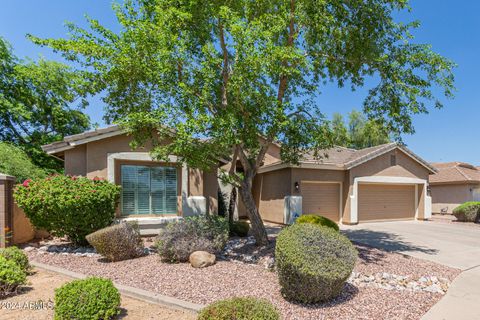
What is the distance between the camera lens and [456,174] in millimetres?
25141

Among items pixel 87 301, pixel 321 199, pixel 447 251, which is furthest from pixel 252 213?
pixel 321 199

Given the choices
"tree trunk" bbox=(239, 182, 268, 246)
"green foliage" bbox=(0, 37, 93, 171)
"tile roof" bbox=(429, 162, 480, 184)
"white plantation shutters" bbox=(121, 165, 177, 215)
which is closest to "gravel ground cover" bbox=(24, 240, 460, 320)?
"tree trunk" bbox=(239, 182, 268, 246)

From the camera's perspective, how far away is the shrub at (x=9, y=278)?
5.74 m

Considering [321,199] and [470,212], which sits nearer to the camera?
[321,199]

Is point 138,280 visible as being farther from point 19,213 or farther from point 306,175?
point 306,175

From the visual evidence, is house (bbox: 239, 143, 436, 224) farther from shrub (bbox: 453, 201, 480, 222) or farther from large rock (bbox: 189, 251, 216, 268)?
large rock (bbox: 189, 251, 216, 268)

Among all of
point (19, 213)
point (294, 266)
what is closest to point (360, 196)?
point (294, 266)

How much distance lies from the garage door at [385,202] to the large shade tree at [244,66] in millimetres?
9656

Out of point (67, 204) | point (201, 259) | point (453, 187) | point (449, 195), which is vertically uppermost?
point (67, 204)

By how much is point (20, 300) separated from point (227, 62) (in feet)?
25.6

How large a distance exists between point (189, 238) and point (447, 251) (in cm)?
894

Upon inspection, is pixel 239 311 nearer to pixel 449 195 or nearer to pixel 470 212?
pixel 470 212

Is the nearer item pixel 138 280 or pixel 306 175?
pixel 138 280

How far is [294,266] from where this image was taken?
534 centimetres
